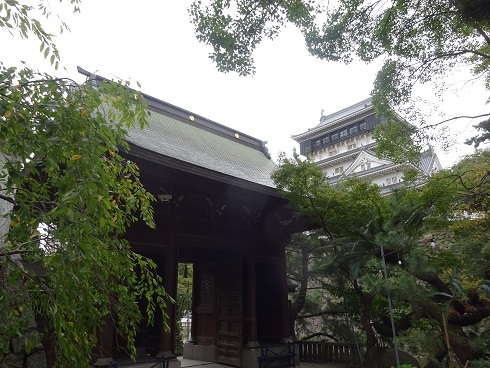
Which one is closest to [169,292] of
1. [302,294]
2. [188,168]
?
[188,168]

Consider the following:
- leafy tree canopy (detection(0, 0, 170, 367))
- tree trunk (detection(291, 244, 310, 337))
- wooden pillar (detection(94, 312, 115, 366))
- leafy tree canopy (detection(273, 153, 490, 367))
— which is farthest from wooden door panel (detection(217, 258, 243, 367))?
leafy tree canopy (detection(0, 0, 170, 367))

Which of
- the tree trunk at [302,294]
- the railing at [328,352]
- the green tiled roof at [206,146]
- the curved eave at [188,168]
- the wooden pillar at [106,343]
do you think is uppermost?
the green tiled roof at [206,146]

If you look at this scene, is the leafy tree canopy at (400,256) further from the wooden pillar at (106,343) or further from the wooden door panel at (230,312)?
the wooden pillar at (106,343)

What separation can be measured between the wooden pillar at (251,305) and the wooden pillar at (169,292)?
1.87m

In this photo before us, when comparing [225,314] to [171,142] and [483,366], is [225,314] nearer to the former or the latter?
[171,142]

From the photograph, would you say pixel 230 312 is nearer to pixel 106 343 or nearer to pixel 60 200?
pixel 106 343

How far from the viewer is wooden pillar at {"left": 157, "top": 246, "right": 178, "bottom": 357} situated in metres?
5.68

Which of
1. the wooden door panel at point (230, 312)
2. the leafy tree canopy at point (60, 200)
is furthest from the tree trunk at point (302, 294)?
the leafy tree canopy at point (60, 200)

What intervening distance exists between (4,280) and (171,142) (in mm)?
6224

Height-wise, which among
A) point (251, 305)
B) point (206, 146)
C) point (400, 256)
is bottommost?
point (251, 305)

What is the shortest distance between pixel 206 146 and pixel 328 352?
6.07 meters

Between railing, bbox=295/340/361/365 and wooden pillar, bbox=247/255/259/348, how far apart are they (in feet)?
7.44

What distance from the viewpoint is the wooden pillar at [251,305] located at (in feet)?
23.8

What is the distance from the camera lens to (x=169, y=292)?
5.99 m
